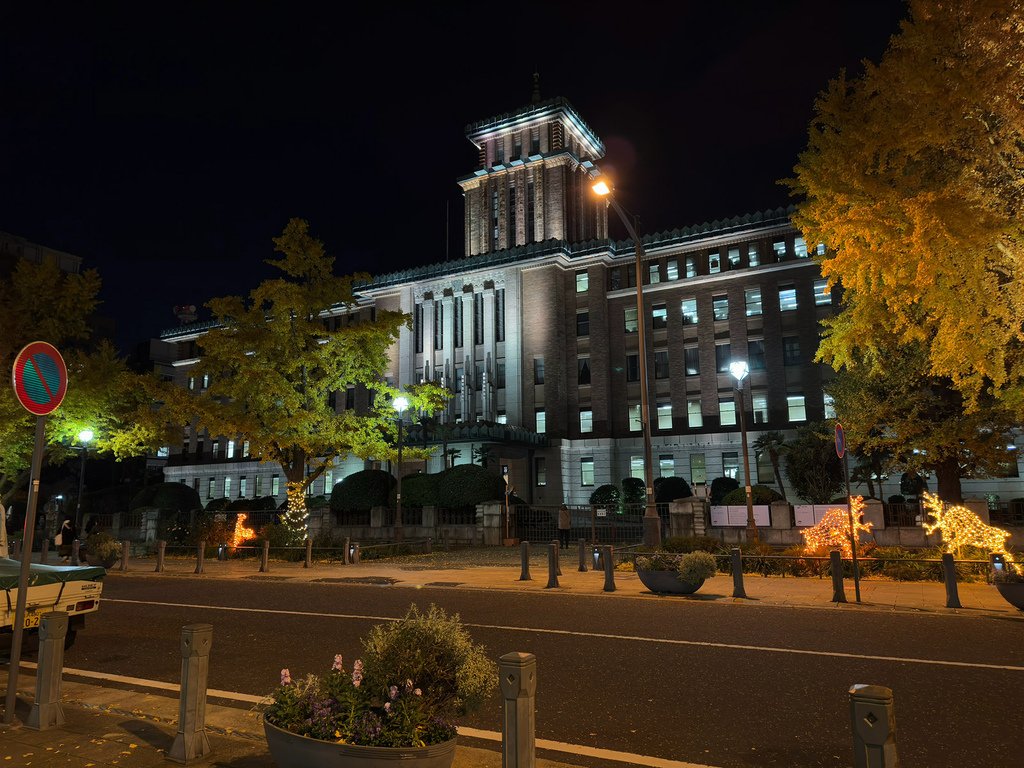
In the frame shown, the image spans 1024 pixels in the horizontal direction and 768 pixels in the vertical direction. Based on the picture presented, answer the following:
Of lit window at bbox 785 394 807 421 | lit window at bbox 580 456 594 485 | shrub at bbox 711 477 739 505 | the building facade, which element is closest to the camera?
Result: shrub at bbox 711 477 739 505

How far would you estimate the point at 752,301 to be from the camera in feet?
174

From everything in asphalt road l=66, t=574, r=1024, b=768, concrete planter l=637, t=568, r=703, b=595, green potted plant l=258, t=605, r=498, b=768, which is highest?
green potted plant l=258, t=605, r=498, b=768

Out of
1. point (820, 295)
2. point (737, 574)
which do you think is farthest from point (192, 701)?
point (820, 295)

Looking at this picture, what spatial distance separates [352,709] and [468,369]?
5386 cm

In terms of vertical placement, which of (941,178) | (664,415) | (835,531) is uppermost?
(664,415)

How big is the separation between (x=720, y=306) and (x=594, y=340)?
10.3 metres

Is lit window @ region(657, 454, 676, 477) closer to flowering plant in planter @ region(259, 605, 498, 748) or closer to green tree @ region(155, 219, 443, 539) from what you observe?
green tree @ region(155, 219, 443, 539)

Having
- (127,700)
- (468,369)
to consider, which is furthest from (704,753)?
(468,369)

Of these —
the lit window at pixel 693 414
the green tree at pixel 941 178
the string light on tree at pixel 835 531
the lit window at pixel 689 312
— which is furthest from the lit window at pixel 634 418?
the green tree at pixel 941 178

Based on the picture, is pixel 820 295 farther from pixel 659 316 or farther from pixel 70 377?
pixel 70 377

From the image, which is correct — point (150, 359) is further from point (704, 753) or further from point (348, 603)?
point (704, 753)

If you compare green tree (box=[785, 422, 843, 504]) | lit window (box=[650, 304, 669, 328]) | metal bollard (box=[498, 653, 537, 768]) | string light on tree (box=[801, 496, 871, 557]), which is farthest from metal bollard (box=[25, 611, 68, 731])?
lit window (box=[650, 304, 669, 328])

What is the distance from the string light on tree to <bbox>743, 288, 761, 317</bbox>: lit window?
35117 millimetres

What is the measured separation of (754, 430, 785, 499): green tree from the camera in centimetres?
4334
